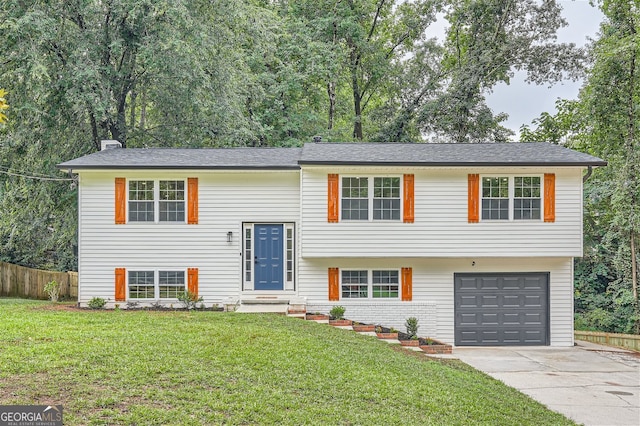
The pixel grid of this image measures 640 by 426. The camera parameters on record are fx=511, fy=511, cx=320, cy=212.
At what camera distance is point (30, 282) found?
56.7ft

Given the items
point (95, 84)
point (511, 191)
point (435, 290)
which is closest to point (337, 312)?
point (435, 290)

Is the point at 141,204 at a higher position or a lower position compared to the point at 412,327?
higher

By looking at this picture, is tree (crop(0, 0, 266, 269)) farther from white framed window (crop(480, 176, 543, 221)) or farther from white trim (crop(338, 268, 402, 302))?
white framed window (crop(480, 176, 543, 221))

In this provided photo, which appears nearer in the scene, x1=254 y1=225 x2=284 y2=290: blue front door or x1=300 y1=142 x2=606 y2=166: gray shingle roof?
x1=300 y1=142 x2=606 y2=166: gray shingle roof

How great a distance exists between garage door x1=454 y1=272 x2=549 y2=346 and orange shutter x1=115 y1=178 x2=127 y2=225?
9.07 meters

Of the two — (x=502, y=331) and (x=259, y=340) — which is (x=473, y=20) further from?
(x=259, y=340)

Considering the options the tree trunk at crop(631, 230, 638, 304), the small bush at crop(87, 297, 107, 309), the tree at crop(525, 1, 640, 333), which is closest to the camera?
the small bush at crop(87, 297, 107, 309)

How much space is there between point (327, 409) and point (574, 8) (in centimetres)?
2221

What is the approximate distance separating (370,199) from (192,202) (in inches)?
186

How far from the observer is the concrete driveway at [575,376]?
25.1ft

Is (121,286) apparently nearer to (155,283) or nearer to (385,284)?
(155,283)

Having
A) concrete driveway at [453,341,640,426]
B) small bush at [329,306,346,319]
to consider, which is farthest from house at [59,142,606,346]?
concrete driveway at [453,341,640,426]

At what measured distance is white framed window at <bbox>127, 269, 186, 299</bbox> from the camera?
13.6 meters

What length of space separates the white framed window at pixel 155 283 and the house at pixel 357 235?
1.0 inches
